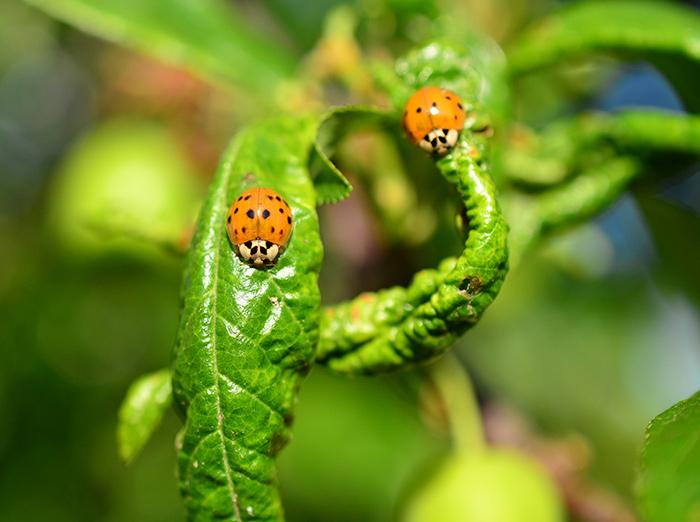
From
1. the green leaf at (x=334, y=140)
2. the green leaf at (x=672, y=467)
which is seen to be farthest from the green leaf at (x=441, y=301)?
the green leaf at (x=672, y=467)

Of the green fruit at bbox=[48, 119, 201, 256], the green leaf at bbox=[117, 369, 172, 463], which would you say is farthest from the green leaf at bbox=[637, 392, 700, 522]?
the green fruit at bbox=[48, 119, 201, 256]

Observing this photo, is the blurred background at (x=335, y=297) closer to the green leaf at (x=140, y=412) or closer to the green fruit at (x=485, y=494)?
the green fruit at (x=485, y=494)

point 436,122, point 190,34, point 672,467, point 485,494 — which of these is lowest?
point 672,467

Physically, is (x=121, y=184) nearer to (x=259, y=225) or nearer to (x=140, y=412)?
(x=140, y=412)

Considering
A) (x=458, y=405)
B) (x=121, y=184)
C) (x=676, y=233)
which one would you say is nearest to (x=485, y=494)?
(x=458, y=405)

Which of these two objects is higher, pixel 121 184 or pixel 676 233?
pixel 121 184

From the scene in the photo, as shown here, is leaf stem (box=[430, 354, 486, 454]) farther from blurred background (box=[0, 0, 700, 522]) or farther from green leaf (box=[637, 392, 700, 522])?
green leaf (box=[637, 392, 700, 522])
